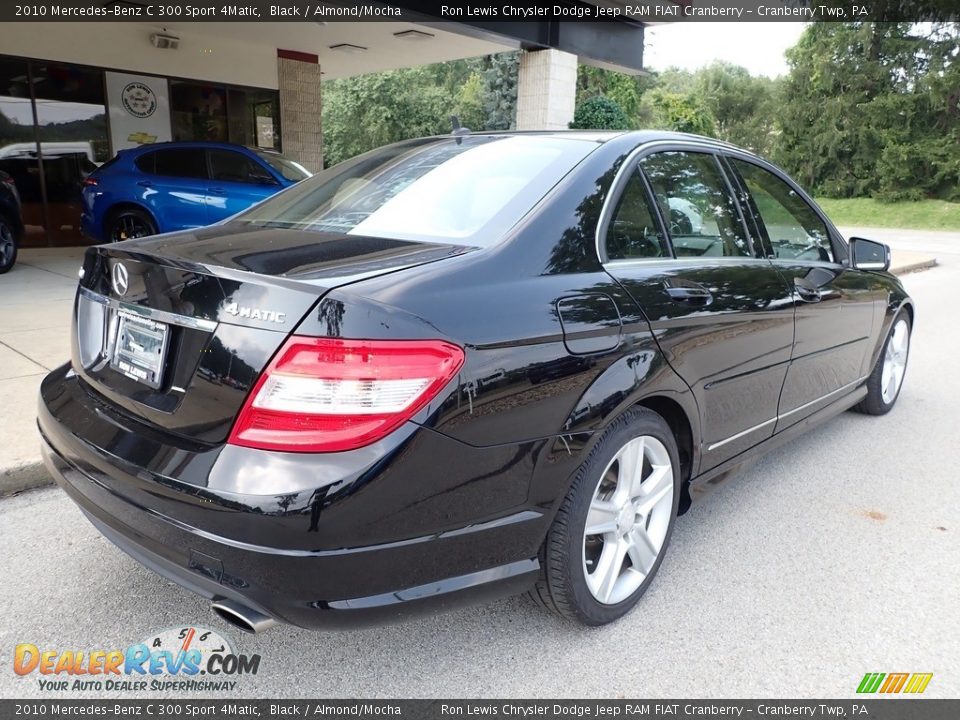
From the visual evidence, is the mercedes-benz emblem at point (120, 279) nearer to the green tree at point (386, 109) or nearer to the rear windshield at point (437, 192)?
the rear windshield at point (437, 192)

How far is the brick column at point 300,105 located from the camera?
14445mm

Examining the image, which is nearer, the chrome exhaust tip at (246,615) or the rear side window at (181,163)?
the chrome exhaust tip at (246,615)

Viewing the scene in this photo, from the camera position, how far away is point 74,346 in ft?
8.18

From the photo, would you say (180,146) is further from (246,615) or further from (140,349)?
(246,615)

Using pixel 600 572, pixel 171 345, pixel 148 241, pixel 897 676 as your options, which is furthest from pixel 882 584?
pixel 148 241

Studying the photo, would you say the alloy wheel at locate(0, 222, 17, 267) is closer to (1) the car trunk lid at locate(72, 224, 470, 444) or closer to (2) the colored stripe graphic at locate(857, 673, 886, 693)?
(1) the car trunk lid at locate(72, 224, 470, 444)

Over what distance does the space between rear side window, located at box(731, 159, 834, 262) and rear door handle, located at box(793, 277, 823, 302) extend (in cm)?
15

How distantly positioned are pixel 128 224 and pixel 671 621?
31.1ft

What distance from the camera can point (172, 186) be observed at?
974 cm

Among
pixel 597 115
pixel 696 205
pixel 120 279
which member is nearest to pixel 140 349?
pixel 120 279

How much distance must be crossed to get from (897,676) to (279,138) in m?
14.6

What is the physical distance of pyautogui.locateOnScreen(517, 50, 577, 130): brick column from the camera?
11.9m

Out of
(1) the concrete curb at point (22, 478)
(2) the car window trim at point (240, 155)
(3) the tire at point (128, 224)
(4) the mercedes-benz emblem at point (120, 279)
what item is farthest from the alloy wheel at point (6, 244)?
(4) the mercedes-benz emblem at point (120, 279)

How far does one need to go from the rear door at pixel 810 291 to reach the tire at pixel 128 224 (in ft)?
28.1
